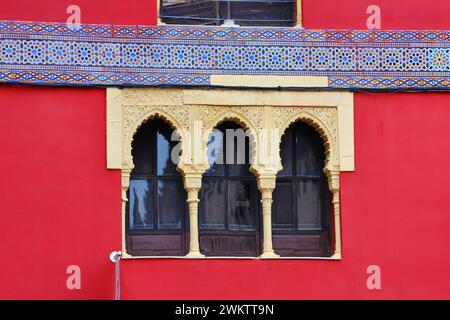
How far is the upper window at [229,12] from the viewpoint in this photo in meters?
12.5

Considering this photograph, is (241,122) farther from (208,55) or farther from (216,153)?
(208,55)

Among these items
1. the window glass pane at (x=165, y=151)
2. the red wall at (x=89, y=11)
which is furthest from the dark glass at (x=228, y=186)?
the red wall at (x=89, y=11)

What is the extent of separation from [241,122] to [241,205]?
0.62 metres

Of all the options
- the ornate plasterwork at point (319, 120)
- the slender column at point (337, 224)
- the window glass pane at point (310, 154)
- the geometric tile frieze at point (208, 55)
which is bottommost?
the slender column at point (337, 224)

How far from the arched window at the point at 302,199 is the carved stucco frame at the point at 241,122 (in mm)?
168

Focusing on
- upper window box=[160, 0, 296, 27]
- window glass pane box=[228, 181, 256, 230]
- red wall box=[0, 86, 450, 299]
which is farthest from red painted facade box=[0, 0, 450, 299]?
window glass pane box=[228, 181, 256, 230]

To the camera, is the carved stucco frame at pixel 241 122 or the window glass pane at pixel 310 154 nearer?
the carved stucco frame at pixel 241 122

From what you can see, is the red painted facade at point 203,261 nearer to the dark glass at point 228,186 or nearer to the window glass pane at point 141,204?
the window glass pane at point 141,204

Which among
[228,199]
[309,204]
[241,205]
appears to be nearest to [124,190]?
[228,199]

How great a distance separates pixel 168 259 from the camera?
1183cm

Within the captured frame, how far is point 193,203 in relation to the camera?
39.6 feet

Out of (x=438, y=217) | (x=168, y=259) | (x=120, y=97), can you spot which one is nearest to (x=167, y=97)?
(x=120, y=97)

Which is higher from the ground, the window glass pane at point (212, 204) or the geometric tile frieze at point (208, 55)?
the geometric tile frieze at point (208, 55)

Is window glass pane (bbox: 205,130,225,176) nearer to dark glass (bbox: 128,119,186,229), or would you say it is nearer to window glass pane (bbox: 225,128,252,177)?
window glass pane (bbox: 225,128,252,177)
